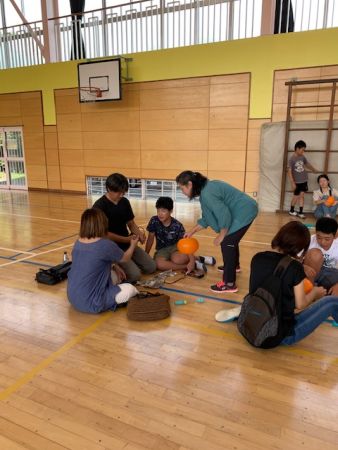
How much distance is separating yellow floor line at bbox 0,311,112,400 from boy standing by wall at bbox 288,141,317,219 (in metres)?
5.25

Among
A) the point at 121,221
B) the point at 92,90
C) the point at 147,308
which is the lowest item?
the point at 147,308

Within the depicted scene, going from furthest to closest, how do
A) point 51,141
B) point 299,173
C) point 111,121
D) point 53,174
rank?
point 53,174, point 51,141, point 111,121, point 299,173

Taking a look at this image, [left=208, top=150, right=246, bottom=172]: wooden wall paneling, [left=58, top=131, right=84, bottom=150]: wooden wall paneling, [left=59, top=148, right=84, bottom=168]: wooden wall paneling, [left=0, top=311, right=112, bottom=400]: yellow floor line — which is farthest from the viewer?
[left=59, top=148, right=84, bottom=168]: wooden wall paneling

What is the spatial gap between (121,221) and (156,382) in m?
1.92

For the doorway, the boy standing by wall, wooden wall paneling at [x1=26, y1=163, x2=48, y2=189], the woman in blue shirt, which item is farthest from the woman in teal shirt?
the doorway

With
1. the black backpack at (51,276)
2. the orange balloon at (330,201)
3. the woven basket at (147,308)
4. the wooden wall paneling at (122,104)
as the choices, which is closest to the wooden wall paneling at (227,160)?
the orange balloon at (330,201)

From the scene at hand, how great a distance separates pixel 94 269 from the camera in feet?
9.18

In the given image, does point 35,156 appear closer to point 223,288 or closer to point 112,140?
point 112,140

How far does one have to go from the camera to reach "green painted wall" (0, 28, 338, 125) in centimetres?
689

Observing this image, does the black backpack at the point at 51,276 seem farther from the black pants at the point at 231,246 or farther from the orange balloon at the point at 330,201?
the orange balloon at the point at 330,201

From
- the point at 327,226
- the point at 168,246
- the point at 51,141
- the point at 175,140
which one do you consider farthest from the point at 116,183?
the point at 51,141

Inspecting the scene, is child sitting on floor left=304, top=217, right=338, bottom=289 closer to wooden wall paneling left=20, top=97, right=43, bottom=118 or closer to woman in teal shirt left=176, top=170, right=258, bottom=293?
woman in teal shirt left=176, top=170, right=258, bottom=293

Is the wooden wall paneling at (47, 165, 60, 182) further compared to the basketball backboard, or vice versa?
the wooden wall paneling at (47, 165, 60, 182)

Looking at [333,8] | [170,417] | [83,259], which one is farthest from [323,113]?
[170,417]
